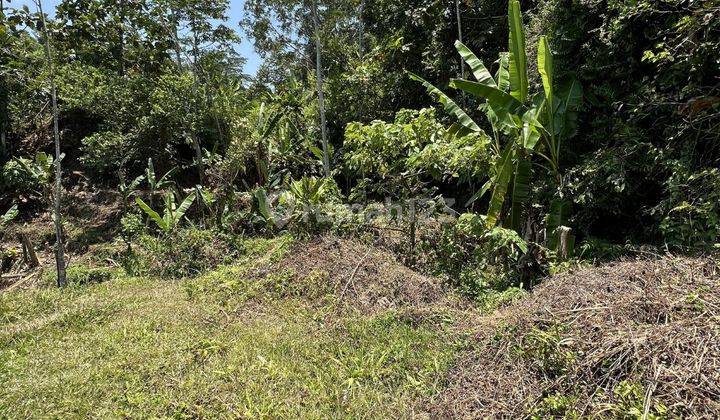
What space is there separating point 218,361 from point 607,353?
2.69m

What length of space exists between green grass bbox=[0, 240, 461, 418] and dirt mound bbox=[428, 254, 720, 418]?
405 millimetres

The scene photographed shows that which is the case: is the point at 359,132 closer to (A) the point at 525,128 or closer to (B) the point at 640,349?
(A) the point at 525,128

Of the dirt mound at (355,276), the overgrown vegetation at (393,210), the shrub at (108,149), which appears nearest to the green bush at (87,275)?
the overgrown vegetation at (393,210)

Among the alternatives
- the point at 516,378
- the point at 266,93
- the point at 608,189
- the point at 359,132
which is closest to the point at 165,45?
the point at 266,93

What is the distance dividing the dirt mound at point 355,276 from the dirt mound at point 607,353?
1324mm

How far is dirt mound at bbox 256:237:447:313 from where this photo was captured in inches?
174

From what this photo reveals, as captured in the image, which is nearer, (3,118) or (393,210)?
(393,210)

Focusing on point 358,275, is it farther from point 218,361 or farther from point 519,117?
point 519,117

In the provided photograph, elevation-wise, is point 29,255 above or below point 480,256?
below

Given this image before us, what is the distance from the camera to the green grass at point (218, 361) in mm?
2854

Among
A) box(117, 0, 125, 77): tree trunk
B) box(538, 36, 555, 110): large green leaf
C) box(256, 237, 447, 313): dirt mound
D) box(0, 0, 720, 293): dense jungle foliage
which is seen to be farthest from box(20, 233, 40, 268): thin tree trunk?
box(538, 36, 555, 110): large green leaf

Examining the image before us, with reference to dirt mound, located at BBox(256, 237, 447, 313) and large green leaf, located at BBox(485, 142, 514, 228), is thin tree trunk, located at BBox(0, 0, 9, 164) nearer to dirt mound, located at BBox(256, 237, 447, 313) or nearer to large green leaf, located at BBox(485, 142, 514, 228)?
dirt mound, located at BBox(256, 237, 447, 313)

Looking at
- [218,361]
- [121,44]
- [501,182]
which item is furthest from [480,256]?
[121,44]

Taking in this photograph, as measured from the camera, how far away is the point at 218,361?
337cm
